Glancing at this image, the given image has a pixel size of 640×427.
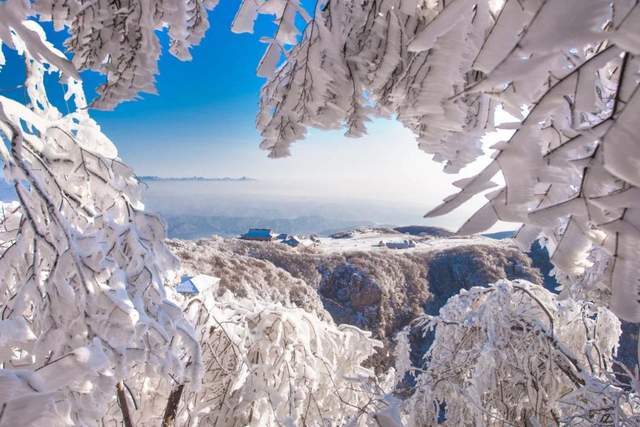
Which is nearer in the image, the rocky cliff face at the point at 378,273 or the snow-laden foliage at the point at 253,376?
the snow-laden foliage at the point at 253,376

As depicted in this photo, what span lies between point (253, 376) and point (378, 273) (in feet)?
46.1

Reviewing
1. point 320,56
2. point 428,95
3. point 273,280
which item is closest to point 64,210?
point 320,56

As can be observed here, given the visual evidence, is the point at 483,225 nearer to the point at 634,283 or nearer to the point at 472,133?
the point at 634,283

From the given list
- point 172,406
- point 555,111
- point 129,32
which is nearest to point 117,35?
point 129,32

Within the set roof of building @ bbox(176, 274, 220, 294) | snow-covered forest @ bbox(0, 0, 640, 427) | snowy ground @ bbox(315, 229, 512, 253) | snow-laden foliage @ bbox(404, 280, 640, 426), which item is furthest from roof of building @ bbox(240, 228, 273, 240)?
snow-covered forest @ bbox(0, 0, 640, 427)

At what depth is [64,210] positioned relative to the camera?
1.92 meters

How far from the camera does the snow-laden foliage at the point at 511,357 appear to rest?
3.77m

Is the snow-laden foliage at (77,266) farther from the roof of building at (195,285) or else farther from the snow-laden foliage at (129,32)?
the roof of building at (195,285)

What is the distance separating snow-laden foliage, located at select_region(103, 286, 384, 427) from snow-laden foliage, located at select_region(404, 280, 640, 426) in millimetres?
1147

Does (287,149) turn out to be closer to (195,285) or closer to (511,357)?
(195,285)

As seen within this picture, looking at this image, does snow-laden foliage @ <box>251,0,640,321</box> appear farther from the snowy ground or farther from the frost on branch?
the snowy ground

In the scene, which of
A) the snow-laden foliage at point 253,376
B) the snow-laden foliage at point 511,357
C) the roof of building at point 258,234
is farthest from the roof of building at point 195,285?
the roof of building at point 258,234

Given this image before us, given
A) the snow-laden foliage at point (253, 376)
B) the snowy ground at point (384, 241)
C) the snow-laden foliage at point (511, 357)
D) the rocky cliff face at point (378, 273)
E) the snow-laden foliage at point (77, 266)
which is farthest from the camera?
the snowy ground at point (384, 241)

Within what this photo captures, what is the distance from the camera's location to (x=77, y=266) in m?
1.60
